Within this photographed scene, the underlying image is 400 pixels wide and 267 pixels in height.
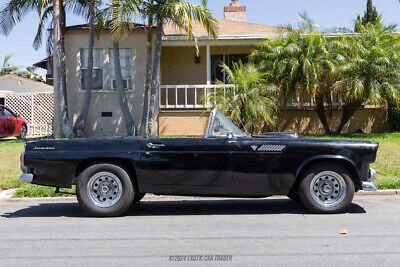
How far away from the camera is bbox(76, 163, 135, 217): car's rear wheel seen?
6.52 metres

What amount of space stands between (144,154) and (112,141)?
0.53m

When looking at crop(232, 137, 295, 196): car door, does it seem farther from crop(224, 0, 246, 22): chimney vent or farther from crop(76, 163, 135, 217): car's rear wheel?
crop(224, 0, 246, 22): chimney vent

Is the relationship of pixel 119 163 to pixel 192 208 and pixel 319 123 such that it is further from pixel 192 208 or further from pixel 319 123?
pixel 319 123

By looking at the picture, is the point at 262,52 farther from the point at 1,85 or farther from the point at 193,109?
the point at 1,85

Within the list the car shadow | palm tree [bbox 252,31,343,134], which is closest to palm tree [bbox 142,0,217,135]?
palm tree [bbox 252,31,343,134]

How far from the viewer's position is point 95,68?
18281 millimetres

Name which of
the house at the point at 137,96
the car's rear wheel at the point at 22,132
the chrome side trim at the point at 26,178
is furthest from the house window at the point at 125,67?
the chrome side trim at the point at 26,178

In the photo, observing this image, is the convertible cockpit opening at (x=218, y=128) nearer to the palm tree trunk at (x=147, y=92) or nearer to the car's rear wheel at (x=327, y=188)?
the car's rear wheel at (x=327, y=188)

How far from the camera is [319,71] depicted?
1578cm

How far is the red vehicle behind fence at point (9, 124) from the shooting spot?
18.3 meters

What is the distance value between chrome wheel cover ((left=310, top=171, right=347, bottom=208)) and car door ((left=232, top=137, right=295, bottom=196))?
39 centimetres

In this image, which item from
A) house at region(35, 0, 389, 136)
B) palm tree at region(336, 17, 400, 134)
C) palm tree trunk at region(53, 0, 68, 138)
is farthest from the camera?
house at region(35, 0, 389, 136)

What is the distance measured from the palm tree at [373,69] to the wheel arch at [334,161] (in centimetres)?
959

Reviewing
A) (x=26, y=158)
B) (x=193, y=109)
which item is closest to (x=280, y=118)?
(x=193, y=109)
